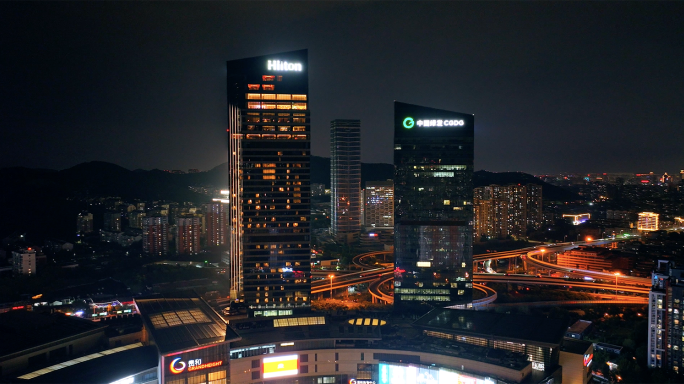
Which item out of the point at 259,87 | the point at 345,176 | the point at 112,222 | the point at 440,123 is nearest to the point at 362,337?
the point at 440,123

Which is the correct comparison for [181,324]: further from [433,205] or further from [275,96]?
[433,205]

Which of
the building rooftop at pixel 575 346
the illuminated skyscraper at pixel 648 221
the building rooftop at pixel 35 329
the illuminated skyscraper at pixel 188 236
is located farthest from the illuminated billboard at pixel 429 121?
the illuminated skyscraper at pixel 648 221

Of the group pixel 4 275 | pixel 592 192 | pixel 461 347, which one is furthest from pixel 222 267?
pixel 592 192

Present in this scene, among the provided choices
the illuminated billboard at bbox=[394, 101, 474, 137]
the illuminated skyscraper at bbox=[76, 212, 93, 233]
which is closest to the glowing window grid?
the illuminated billboard at bbox=[394, 101, 474, 137]

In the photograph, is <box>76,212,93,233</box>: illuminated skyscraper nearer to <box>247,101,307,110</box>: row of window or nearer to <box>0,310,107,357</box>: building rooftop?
<box>0,310,107,357</box>: building rooftop

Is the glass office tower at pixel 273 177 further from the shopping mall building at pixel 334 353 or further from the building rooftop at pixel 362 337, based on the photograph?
the shopping mall building at pixel 334 353

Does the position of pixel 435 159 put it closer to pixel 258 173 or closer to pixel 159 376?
pixel 258 173
